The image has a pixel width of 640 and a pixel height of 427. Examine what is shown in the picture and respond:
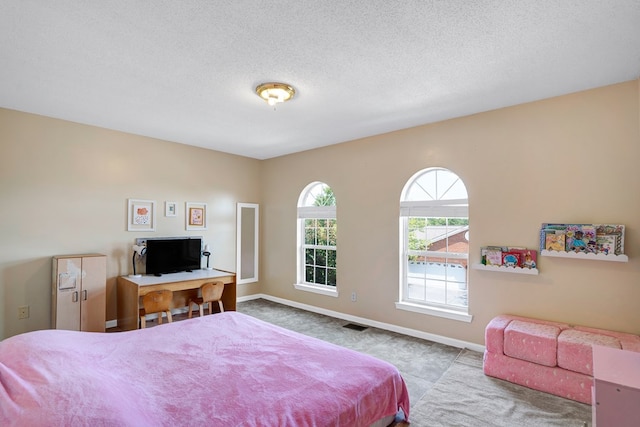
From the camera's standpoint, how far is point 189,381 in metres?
1.80

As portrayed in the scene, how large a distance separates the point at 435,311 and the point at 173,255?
373cm

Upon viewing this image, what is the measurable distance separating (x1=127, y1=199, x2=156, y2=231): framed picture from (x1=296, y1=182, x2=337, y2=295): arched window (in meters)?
2.31

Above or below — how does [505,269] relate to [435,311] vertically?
above

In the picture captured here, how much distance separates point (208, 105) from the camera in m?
3.38

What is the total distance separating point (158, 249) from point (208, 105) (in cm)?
232

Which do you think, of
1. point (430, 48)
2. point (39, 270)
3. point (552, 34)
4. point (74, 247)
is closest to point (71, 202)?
point (74, 247)

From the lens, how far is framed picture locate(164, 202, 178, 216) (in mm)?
4805

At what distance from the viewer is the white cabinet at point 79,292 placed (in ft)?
11.8

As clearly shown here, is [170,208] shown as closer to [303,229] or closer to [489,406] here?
[303,229]

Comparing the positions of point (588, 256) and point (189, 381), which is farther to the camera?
point (588, 256)

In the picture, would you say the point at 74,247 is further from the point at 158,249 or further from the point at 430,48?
the point at 430,48

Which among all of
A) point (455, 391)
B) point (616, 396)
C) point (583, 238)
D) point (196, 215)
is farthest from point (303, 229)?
point (616, 396)

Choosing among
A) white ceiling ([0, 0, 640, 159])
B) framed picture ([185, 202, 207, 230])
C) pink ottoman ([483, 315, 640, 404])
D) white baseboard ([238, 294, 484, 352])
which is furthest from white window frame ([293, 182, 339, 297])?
pink ottoman ([483, 315, 640, 404])

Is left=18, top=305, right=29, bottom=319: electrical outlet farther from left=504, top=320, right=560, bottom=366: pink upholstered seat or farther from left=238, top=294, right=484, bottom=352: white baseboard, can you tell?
left=504, top=320, right=560, bottom=366: pink upholstered seat
